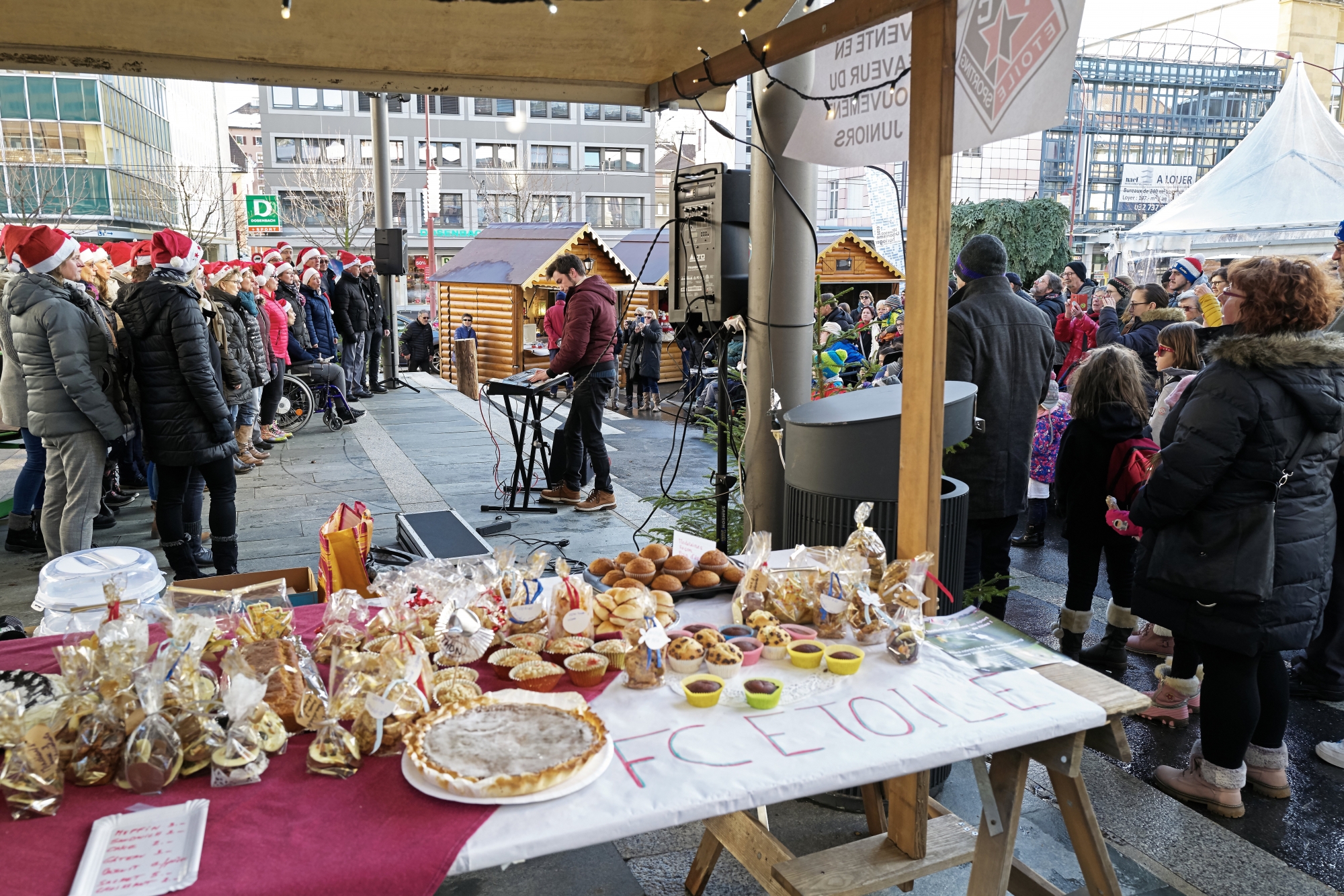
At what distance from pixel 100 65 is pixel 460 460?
21.6ft

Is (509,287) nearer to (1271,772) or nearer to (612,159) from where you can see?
(1271,772)

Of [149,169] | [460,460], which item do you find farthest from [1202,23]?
[460,460]

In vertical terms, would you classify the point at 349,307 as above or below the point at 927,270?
below

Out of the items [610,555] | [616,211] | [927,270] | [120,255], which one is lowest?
[610,555]

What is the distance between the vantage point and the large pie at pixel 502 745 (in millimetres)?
1655

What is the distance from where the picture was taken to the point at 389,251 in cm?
1553

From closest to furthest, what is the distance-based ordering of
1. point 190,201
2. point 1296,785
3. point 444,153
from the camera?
point 1296,785 → point 190,201 → point 444,153

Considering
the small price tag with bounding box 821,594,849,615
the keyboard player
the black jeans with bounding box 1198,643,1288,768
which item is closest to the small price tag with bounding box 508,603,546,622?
the small price tag with bounding box 821,594,849,615

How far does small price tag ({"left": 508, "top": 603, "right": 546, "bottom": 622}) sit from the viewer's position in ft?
7.87

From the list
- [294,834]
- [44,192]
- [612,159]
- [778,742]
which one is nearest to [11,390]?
[294,834]

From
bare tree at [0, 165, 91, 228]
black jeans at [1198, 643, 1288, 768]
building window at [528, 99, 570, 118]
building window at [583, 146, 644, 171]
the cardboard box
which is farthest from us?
building window at [583, 146, 644, 171]

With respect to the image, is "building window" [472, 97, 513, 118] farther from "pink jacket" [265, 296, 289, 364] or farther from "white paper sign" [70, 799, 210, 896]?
"white paper sign" [70, 799, 210, 896]

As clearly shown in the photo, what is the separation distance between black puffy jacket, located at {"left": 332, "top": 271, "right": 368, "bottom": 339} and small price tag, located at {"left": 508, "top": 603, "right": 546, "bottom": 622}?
12.2 meters

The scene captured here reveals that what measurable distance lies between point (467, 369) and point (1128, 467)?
12971 millimetres
